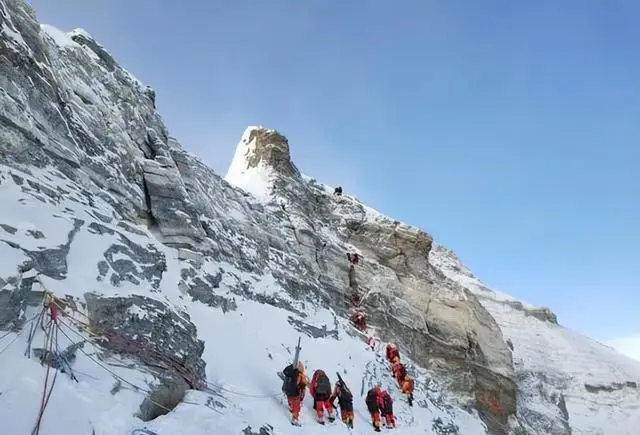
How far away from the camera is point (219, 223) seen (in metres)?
21.2

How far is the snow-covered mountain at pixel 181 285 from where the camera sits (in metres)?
9.79

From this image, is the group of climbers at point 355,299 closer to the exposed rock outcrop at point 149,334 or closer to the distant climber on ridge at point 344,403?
the distant climber on ridge at point 344,403

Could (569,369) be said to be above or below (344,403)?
above

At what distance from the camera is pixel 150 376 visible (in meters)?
10.7

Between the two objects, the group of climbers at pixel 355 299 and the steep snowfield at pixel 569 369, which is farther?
the steep snowfield at pixel 569 369

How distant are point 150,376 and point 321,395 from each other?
5.22 m

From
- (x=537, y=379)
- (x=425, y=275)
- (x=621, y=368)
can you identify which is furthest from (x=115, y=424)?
(x=621, y=368)

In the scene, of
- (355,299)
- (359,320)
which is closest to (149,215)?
(359,320)

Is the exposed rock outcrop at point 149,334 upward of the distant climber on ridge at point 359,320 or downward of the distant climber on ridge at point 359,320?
downward

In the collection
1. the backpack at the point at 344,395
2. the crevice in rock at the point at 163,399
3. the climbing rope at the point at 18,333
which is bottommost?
the crevice in rock at the point at 163,399

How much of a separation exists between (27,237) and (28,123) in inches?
168

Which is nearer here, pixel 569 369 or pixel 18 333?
pixel 18 333

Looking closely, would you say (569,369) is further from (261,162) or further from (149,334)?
(149,334)

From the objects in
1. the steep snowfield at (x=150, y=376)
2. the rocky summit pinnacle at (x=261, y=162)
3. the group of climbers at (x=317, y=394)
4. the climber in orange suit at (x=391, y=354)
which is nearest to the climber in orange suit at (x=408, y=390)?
the steep snowfield at (x=150, y=376)
